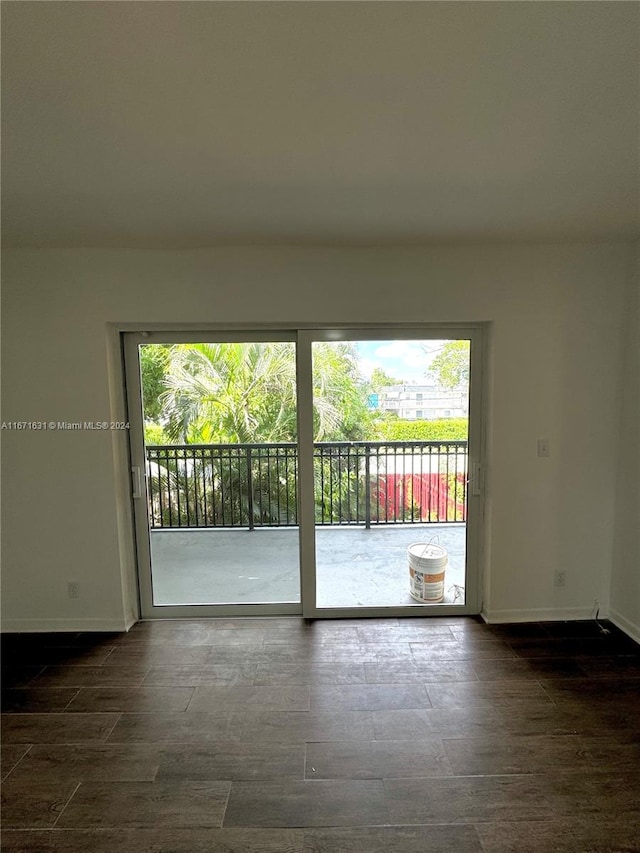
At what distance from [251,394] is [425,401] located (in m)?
1.24

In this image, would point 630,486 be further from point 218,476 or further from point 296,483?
point 218,476

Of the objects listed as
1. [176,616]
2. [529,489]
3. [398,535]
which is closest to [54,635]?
[176,616]

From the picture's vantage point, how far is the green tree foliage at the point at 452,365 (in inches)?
111

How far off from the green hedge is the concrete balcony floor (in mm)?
663

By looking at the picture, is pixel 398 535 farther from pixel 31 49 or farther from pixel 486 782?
pixel 31 49

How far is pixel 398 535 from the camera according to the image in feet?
9.88

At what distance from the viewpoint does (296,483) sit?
115 inches

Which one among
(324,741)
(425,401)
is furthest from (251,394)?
(324,741)

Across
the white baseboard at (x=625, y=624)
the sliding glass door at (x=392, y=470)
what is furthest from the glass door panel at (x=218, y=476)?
the white baseboard at (x=625, y=624)

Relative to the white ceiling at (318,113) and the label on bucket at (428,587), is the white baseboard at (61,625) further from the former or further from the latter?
the white ceiling at (318,113)

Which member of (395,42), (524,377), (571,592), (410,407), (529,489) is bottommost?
(571,592)

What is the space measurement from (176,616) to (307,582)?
1.00 metres

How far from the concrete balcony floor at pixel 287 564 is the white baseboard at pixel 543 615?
0.24m

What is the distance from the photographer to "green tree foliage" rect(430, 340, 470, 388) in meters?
2.82
